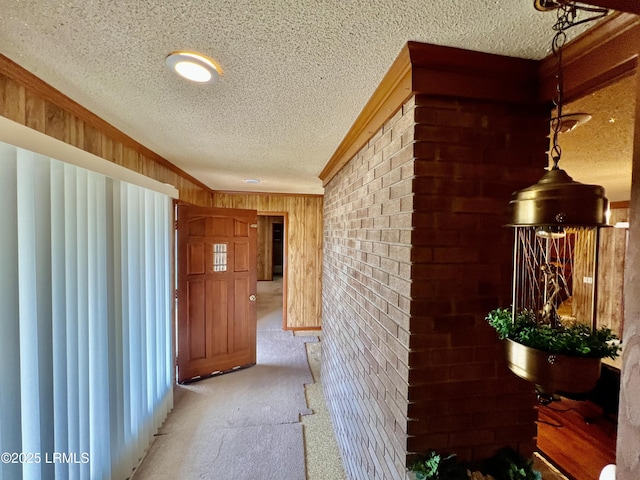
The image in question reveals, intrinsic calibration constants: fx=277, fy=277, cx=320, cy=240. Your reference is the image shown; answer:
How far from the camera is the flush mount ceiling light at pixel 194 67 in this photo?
105cm

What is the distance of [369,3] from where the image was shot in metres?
0.80

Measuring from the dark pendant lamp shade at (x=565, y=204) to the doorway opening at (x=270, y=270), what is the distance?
5242mm

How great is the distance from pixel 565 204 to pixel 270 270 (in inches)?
369

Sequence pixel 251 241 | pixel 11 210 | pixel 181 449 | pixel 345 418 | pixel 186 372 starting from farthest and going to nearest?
pixel 251 241
pixel 186 372
pixel 181 449
pixel 345 418
pixel 11 210

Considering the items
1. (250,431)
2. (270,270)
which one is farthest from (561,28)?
(270,270)

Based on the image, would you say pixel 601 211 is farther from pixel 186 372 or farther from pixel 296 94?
pixel 186 372

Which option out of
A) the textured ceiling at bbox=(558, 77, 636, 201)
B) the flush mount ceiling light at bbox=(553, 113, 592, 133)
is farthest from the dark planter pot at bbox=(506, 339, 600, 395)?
the flush mount ceiling light at bbox=(553, 113, 592, 133)

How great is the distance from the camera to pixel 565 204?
27.5 inches

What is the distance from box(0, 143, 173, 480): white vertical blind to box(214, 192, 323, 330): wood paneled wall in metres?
2.81

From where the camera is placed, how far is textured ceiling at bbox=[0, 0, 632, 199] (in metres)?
0.83

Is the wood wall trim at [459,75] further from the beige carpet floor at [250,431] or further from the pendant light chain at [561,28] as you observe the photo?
the beige carpet floor at [250,431]

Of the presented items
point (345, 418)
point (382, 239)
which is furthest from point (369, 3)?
point (345, 418)

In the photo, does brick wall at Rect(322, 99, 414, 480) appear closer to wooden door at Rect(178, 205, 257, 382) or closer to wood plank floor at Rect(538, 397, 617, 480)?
wooden door at Rect(178, 205, 257, 382)

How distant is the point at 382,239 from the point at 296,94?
83 centimetres
